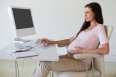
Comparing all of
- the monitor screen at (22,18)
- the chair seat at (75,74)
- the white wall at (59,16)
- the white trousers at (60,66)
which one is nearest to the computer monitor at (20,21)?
the monitor screen at (22,18)

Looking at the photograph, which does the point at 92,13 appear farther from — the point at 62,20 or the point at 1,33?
the point at 1,33

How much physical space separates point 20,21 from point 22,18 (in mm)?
64

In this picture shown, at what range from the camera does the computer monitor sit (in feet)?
5.64

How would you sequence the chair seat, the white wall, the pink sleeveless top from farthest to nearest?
the white wall, the pink sleeveless top, the chair seat

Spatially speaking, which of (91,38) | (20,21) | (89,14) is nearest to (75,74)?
(91,38)

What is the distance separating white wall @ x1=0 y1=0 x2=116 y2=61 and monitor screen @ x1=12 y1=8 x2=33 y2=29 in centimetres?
113

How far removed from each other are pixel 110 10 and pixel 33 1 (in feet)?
4.84

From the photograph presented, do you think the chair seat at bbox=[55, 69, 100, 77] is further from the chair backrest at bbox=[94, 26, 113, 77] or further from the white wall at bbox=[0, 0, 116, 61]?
the white wall at bbox=[0, 0, 116, 61]

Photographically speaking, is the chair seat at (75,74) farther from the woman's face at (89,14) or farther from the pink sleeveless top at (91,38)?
the woman's face at (89,14)

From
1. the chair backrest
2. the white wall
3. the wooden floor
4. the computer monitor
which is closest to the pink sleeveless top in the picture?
the chair backrest

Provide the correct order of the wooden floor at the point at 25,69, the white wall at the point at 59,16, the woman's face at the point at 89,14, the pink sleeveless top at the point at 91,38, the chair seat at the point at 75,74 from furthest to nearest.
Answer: the white wall at the point at 59,16 → the wooden floor at the point at 25,69 → the woman's face at the point at 89,14 → the pink sleeveless top at the point at 91,38 → the chair seat at the point at 75,74

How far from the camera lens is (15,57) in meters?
1.29

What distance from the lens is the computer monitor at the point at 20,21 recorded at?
172cm

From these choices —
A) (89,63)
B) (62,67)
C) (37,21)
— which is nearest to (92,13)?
(89,63)
